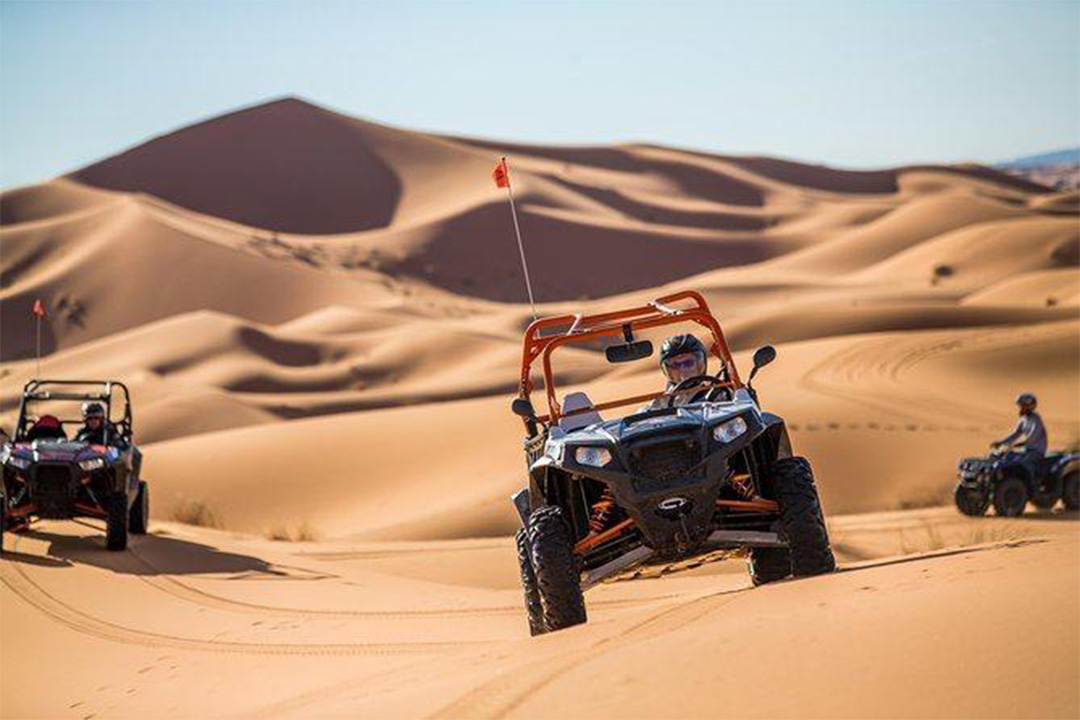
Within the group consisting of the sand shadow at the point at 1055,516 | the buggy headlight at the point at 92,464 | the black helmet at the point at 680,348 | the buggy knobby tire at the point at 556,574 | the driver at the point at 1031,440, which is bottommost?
the sand shadow at the point at 1055,516

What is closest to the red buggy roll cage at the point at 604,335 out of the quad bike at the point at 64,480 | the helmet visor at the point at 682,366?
the helmet visor at the point at 682,366

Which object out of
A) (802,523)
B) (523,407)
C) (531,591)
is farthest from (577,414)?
(802,523)

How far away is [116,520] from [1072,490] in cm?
1049

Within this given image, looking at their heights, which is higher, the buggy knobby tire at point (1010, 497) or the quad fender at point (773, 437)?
the quad fender at point (773, 437)

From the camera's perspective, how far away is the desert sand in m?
5.38

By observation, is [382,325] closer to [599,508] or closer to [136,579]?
[136,579]

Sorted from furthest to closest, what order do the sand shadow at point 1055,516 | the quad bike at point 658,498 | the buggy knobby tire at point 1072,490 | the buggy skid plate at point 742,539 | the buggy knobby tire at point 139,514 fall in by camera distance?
the buggy knobby tire at point 139,514
the buggy knobby tire at point 1072,490
the sand shadow at point 1055,516
the buggy skid plate at point 742,539
the quad bike at point 658,498

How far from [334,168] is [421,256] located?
82.1 ft

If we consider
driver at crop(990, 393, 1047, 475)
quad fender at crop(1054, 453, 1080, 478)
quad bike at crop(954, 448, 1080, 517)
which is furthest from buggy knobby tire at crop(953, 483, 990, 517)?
quad fender at crop(1054, 453, 1080, 478)

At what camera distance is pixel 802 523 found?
786 cm

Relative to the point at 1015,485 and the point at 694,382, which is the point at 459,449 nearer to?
the point at 1015,485

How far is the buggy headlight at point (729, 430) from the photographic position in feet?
25.3

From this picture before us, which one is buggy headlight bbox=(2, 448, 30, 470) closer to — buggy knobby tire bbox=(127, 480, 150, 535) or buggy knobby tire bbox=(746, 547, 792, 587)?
buggy knobby tire bbox=(127, 480, 150, 535)

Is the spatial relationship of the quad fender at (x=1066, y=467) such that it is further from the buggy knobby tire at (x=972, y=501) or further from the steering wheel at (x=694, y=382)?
the steering wheel at (x=694, y=382)
